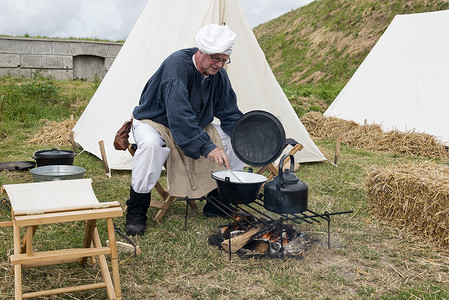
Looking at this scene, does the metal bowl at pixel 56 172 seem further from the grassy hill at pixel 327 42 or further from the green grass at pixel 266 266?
the grassy hill at pixel 327 42

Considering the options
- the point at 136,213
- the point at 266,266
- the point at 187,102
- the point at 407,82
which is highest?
the point at 407,82


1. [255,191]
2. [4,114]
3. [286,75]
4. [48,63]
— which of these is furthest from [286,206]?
[286,75]

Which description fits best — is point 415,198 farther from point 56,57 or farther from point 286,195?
point 56,57

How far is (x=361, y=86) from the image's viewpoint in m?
8.38

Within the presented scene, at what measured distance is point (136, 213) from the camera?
307cm

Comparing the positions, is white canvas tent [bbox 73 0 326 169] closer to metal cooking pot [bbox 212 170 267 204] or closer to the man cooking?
the man cooking

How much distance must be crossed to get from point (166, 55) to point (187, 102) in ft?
6.91

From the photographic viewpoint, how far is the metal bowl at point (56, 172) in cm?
355

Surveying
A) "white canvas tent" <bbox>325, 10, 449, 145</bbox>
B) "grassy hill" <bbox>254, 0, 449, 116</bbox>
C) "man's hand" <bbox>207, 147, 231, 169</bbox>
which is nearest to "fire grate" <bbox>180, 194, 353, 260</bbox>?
"man's hand" <bbox>207, 147, 231, 169</bbox>

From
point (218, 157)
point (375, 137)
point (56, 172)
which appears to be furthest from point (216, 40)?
point (375, 137)

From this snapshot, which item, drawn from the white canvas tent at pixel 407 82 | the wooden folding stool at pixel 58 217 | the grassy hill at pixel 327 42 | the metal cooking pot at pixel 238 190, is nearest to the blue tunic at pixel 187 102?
the metal cooking pot at pixel 238 190

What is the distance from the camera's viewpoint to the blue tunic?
2920 mm

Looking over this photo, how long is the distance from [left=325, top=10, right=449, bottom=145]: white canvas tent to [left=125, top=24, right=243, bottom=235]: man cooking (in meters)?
4.71

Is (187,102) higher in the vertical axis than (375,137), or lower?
higher
